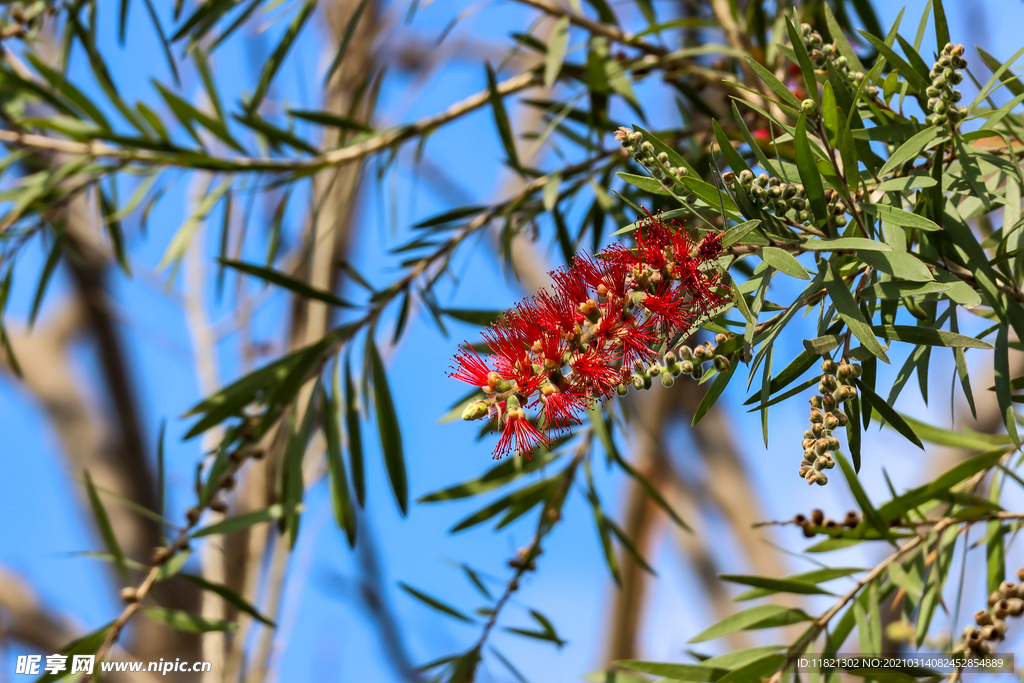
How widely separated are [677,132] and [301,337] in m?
1.41

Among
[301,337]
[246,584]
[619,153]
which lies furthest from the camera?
[301,337]

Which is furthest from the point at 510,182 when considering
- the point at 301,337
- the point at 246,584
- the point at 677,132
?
the point at 677,132

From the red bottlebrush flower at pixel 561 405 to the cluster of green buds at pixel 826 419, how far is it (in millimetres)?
109

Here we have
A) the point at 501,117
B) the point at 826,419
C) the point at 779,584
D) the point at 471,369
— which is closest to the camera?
the point at 826,419

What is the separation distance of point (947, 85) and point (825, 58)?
0.21 ft

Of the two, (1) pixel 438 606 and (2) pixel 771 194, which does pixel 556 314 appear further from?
(1) pixel 438 606

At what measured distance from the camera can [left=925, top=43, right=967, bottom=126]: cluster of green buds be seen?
380 mm

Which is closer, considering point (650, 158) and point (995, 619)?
point (650, 158)

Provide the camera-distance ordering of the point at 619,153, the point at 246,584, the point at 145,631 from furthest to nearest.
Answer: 1. the point at 145,631
2. the point at 246,584
3. the point at 619,153

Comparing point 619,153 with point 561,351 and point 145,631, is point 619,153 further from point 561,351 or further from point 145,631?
point 145,631

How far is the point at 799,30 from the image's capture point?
0.41 meters

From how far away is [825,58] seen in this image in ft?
1.35

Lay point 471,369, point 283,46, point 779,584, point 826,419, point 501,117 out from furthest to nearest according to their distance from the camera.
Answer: point 283,46, point 501,117, point 779,584, point 471,369, point 826,419

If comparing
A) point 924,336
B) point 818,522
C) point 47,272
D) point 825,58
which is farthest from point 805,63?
point 47,272
